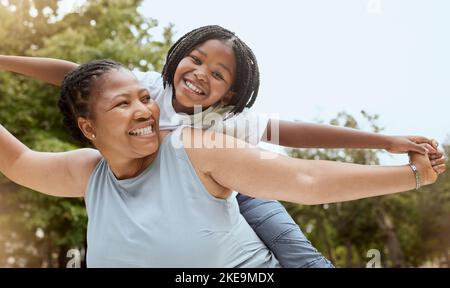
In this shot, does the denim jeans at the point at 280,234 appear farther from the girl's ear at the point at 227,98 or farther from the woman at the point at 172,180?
the girl's ear at the point at 227,98

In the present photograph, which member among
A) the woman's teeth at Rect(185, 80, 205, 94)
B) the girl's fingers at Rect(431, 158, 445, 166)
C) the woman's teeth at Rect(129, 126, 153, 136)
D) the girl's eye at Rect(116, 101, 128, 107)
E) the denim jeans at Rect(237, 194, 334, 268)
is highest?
the girl's eye at Rect(116, 101, 128, 107)

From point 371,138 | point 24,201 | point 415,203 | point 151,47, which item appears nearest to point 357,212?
point 415,203

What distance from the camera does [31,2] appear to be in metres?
11.0

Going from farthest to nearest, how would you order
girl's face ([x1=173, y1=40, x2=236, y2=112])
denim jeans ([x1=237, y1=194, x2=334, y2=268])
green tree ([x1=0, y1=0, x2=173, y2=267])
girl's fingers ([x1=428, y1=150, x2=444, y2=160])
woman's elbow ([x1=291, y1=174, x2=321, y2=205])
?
green tree ([x1=0, y1=0, x2=173, y2=267]) → girl's face ([x1=173, y1=40, x2=236, y2=112]) → denim jeans ([x1=237, y1=194, x2=334, y2=268]) → girl's fingers ([x1=428, y1=150, x2=444, y2=160]) → woman's elbow ([x1=291, y1=174, x2=321, y2=205])

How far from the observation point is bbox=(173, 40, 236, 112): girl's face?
196 cm

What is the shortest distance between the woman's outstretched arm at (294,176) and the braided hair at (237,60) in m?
0.49

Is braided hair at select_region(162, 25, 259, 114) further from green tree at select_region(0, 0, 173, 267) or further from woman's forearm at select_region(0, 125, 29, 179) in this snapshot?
green tree at select_region(0, 0, 173, 267)

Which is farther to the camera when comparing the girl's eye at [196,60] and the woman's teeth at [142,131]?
the girl's eye at [196,60]

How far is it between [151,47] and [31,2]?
2.47 m

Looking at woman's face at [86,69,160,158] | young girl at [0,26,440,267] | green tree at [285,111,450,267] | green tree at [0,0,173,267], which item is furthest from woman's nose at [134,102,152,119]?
green tree at [285,111,450,267]

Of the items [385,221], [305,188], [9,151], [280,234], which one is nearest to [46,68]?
[9,151]

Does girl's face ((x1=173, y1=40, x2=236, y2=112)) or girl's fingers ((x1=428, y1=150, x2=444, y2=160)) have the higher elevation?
girl's face ((x1=173, y1=40, x2=236, y2=112))

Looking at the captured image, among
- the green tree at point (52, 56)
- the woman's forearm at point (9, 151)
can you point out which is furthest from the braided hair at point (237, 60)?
the green tree at point (52, 56)

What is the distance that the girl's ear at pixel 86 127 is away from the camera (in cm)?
164
